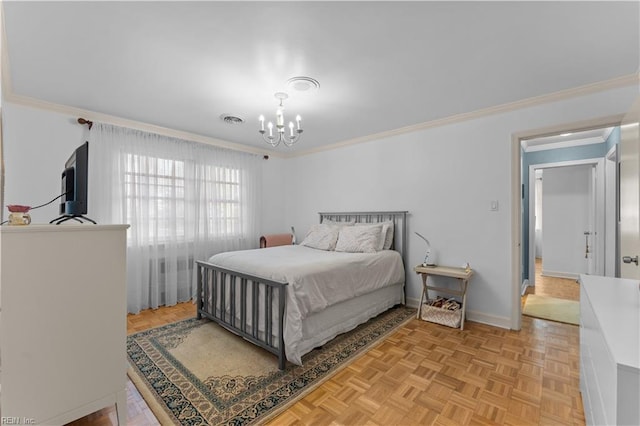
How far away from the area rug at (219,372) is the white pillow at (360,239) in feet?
3.09

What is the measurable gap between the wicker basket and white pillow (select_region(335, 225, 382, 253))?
903 mm

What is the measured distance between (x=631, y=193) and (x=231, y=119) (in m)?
3.77

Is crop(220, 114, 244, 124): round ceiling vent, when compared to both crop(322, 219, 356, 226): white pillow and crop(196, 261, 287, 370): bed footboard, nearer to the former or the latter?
crop(196, 261, 287, 370): bed footboard

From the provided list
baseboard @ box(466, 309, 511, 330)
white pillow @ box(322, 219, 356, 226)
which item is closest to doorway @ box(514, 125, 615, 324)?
baseboard @ box(466, 309, 511, 330)

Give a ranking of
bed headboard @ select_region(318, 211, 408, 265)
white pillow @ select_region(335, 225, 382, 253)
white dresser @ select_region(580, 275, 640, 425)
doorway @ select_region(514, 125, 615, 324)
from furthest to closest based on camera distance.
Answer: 1. doorway @ select_region(514, 125, 615, 324)
2. bed headboard @ select_region(318, 211, 408, 265)
3. white pillow @ select_region(335, 225, 382, 253)
4. white dresser @ select_region(580, 275, 640, 425)

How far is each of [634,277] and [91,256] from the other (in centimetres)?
343

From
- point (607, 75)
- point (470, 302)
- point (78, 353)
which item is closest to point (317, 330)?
point (78, 353)

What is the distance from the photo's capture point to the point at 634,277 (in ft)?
6.31

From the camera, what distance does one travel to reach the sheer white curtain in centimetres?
328

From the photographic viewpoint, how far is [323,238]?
3887 mm

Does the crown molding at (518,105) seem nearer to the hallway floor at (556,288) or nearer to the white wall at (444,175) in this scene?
the white wall at (444,175)

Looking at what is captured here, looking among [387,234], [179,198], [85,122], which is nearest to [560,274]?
[387,234]

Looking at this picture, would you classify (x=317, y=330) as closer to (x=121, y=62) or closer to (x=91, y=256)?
(x=91, y=256)

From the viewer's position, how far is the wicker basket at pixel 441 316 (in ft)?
9.91
